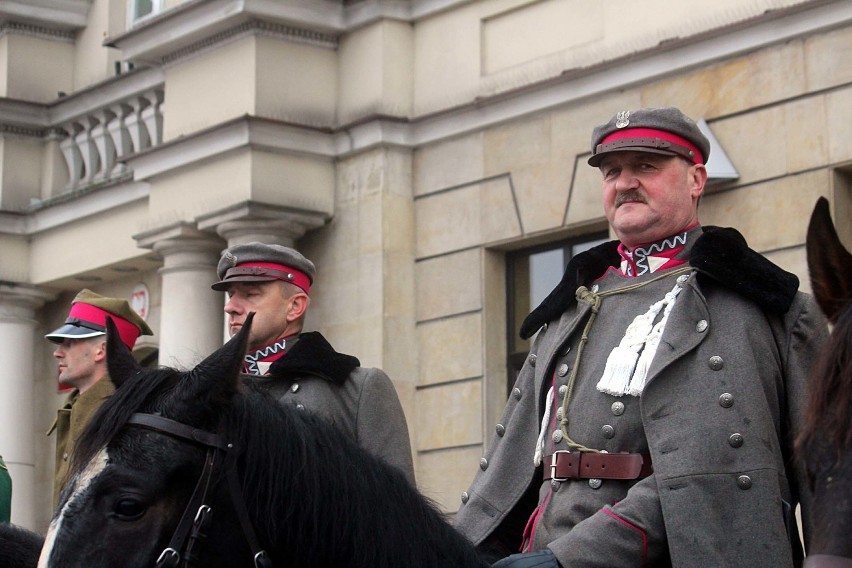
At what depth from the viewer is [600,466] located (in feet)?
15.6

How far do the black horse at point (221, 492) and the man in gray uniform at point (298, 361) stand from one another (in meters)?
1.62

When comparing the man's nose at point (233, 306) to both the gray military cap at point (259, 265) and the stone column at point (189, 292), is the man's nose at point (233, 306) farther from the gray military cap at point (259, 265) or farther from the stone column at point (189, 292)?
the stone column at point (189, 292)

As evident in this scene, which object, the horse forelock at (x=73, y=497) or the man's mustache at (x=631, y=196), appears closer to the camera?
the horse forelock at (x=73, y=497)

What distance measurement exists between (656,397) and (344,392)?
1719mm

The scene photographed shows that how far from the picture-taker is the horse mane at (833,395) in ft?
10.4

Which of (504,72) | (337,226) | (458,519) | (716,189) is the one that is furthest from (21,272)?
(458,519)

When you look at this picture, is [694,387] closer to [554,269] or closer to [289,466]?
[289,466]

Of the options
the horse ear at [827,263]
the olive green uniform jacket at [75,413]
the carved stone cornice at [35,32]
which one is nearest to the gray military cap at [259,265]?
the olive green uniform jacket at [75,413]

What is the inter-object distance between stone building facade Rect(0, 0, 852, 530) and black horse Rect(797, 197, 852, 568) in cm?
690

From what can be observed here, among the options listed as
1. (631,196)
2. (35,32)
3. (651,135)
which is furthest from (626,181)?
(35,32)

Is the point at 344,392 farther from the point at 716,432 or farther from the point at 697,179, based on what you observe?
the point at 716,432

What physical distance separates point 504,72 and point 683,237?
7.29m

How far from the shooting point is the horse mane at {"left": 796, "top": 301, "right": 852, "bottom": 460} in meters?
3.16

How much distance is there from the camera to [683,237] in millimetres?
5039
